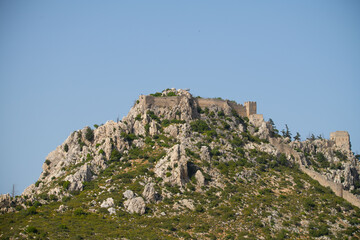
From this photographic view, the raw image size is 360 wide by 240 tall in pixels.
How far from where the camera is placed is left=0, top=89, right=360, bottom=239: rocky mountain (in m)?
89.5

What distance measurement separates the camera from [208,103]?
4707 inches

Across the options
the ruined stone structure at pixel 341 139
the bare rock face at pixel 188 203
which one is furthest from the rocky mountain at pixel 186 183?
the ruined stone structure at pixel 341 139

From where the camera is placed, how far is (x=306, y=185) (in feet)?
346

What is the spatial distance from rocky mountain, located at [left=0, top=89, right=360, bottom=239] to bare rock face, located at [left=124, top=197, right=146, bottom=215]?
5.5 inches

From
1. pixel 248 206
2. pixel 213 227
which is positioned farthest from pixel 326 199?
pixel 213 227

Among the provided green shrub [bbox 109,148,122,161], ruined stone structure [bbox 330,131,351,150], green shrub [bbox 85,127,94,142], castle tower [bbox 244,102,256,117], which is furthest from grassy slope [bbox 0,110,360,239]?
ruined stone structure [bbox 330,131,351,150]

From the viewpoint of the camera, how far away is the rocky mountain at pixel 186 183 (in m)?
89.5

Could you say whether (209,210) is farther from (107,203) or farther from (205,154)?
(107,203)

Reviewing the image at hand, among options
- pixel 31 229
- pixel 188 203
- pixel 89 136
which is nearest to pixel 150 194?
pixel 188 203

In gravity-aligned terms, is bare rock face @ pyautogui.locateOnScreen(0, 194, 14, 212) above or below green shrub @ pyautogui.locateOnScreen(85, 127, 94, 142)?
below

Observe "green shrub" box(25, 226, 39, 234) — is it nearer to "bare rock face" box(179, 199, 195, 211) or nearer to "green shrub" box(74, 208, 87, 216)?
"green shrub" box(74, 208, 87, 216)

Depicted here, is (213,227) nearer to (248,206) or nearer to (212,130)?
(248,206)

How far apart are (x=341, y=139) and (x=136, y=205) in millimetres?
55256

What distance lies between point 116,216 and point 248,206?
64.4ft
